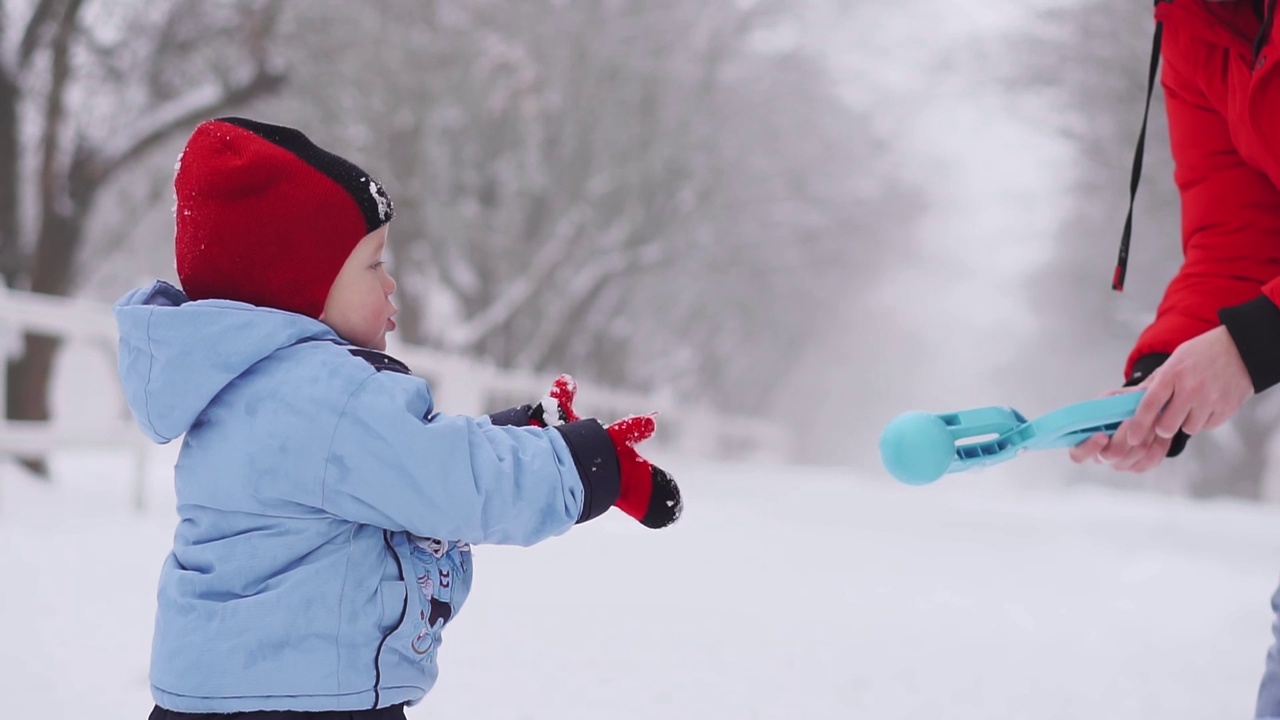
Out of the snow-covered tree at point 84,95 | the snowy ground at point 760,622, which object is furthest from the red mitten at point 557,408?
the snow-covered tree at point 84,95

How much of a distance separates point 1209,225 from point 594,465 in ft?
4.18

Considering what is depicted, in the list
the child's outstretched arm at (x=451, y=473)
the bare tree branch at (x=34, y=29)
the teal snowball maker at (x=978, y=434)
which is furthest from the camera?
the bare tree branch at (x=34, y=29)

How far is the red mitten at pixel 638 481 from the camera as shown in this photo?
5.73 feet

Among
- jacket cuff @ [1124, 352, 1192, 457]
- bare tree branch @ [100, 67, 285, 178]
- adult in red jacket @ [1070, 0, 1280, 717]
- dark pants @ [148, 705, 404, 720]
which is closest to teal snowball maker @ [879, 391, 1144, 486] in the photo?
adult in red jacket @ [1070, 0, 1280, 717]

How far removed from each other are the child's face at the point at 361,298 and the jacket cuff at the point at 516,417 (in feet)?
0.83

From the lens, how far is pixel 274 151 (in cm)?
178

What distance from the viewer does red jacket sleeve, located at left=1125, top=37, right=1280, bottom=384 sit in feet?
6.11

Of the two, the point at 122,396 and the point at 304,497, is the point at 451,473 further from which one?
the point at 122,396

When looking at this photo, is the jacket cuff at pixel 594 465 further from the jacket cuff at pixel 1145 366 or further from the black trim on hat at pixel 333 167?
the jacket cuff at pixel 1145 366

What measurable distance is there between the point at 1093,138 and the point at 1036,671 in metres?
9.97

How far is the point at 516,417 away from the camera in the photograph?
76.6 inches

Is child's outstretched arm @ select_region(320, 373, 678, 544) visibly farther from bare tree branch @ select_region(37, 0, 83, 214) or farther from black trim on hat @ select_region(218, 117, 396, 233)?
bare tree branch @ select_region(37, 0, 83, 214)

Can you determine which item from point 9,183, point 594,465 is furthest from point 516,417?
point 9,183

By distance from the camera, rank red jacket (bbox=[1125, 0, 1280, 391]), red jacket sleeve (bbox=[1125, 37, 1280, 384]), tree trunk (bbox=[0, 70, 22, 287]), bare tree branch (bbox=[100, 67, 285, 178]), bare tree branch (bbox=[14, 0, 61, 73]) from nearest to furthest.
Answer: red jacket (bbox=[1125, 0, 1280, 391])
red jacket sleeve (bbox=[1125, 37, 1280, 384])
bare tree branch (bbox=[14, 0, 61, 73])
tree trunk (bbox=[0, 70, 22, 287])
bare tree branch (bbox=[100, 67, 285, 178])
